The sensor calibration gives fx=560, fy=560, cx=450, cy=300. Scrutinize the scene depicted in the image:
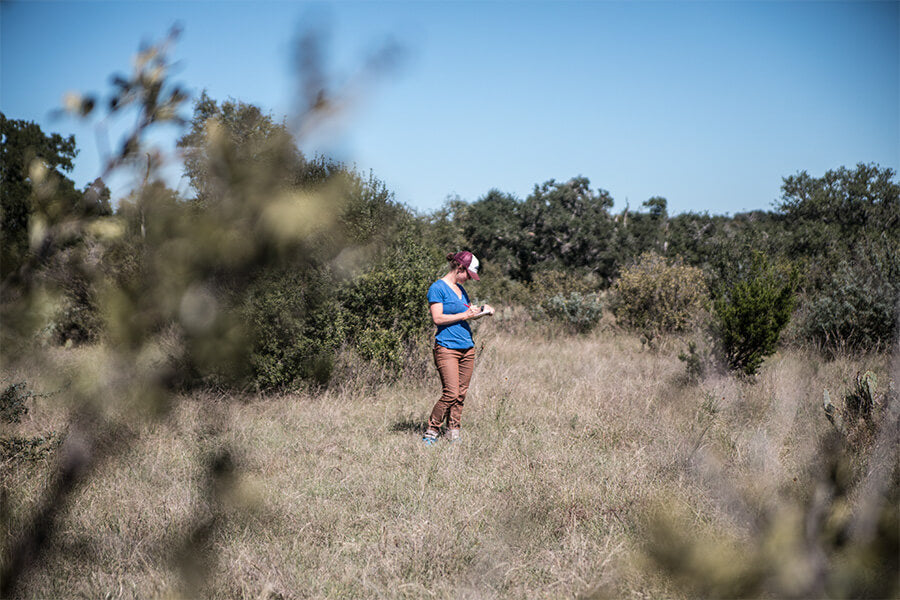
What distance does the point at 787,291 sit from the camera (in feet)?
24.8

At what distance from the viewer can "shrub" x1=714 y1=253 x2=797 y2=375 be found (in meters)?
7.55

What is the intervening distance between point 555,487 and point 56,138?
398cm

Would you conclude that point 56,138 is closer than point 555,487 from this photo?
Yes

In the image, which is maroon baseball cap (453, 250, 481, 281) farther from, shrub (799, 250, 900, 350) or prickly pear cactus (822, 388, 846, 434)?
shrub (799, 250, 900, 350)

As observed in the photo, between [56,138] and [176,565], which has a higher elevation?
[56,138]

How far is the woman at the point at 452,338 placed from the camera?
5.13 meters

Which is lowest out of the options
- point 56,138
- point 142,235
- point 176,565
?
point 176,565

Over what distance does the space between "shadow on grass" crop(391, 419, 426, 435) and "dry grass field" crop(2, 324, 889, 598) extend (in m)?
0.03

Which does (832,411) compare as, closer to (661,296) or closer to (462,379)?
(462,379)

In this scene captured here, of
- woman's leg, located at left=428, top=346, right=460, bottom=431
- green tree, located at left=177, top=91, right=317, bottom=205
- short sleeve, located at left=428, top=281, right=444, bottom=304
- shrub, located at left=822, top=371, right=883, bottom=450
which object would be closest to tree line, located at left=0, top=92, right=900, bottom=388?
green tree, located at left=177, top=91, right=317, bottom=205

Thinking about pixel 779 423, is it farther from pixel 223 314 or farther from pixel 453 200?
pixel 453 200

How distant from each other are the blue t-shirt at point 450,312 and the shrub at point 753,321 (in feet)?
14.6

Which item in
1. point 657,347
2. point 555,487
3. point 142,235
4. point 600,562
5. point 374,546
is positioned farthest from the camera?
point 657,347

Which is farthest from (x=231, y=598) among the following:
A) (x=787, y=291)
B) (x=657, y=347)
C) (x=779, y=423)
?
(x=657, y=347)
